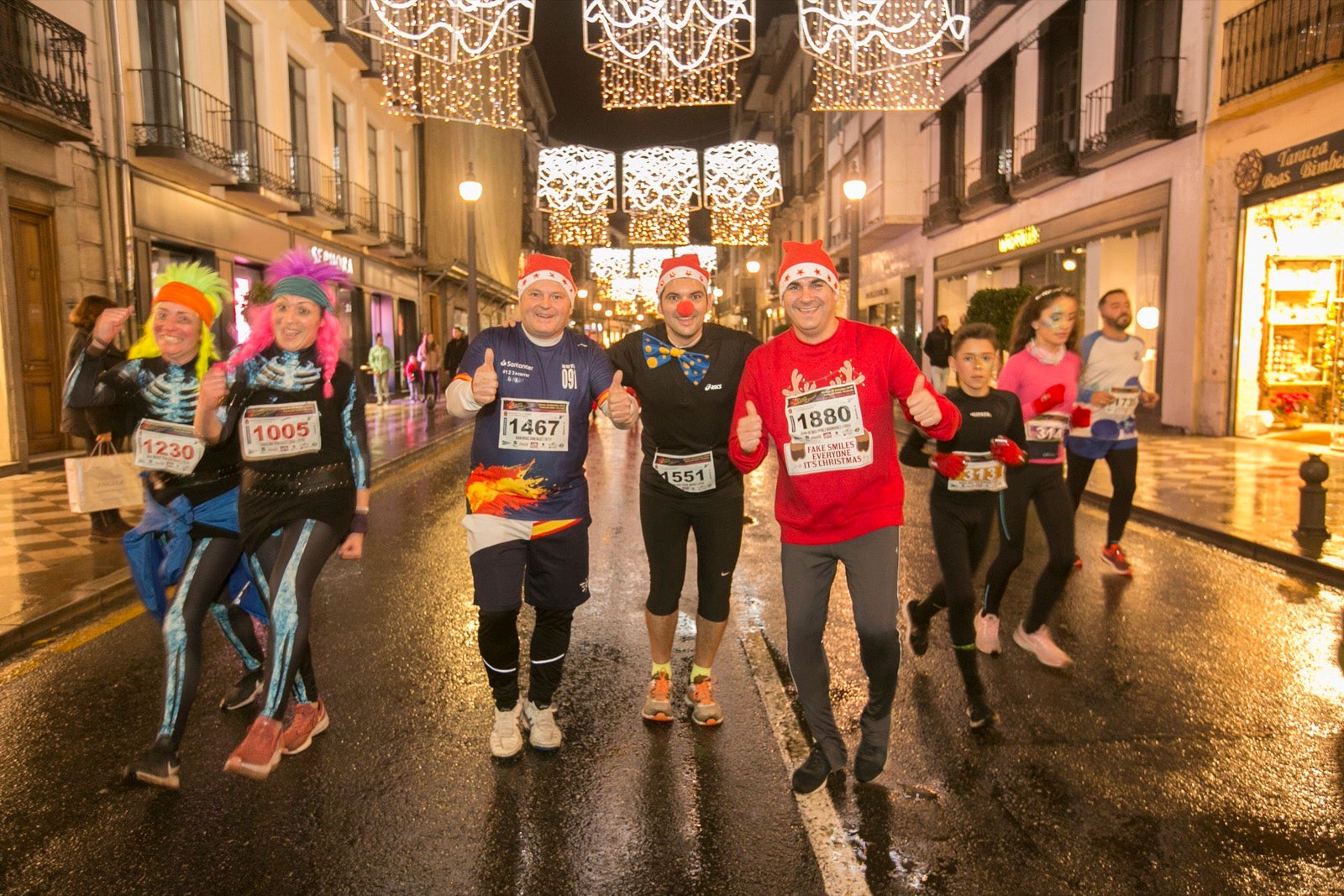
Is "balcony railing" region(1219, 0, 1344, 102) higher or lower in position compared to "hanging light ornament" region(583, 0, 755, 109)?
higher

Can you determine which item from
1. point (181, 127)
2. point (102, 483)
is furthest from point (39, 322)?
point (102, 483)

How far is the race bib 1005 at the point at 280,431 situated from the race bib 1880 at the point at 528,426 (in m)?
0.75

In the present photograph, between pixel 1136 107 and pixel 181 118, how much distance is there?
1690cm

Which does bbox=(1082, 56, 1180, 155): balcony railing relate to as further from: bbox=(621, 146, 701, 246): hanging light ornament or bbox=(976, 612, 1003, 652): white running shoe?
bbox=(976, 612, 1003, 652): white running shoe

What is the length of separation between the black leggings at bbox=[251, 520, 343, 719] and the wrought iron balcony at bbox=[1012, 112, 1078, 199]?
19.4 meters

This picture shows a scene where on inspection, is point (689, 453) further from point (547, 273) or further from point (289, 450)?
point (289, 450)

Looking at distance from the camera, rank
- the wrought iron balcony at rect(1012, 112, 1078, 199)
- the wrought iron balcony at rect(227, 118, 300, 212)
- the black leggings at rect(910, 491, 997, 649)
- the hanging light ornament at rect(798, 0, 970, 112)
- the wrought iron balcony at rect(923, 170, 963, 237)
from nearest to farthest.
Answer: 1. the black leggings at rect(910, 491, 997, 649)
2. the hanging light ornament at rect(798, 0, 970, 112)
3. the wrought iron balcony at rect(227, 118, 300, 212)
4. the wrought iron balcony at rect(1012, 112, 1078, 199)
5. the wrought iron balcony at rect(923, 170, 963, 237)

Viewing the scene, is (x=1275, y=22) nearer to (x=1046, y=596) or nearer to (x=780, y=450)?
(x=1046, y=596)

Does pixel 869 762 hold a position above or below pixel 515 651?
below

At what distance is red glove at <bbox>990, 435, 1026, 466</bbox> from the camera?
452 cm

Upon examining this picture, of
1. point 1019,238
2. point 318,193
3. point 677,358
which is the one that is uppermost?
point 318,193

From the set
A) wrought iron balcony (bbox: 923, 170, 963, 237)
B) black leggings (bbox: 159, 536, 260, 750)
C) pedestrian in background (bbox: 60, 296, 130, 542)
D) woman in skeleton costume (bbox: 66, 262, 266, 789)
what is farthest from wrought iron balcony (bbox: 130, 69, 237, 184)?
wrought iron balcony (bbox: 923, 170, 963, 237)

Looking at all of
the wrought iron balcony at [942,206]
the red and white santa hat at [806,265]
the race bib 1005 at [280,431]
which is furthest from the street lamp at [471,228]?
the red and white santa hat at [806,265]

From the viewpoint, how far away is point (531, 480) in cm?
388
